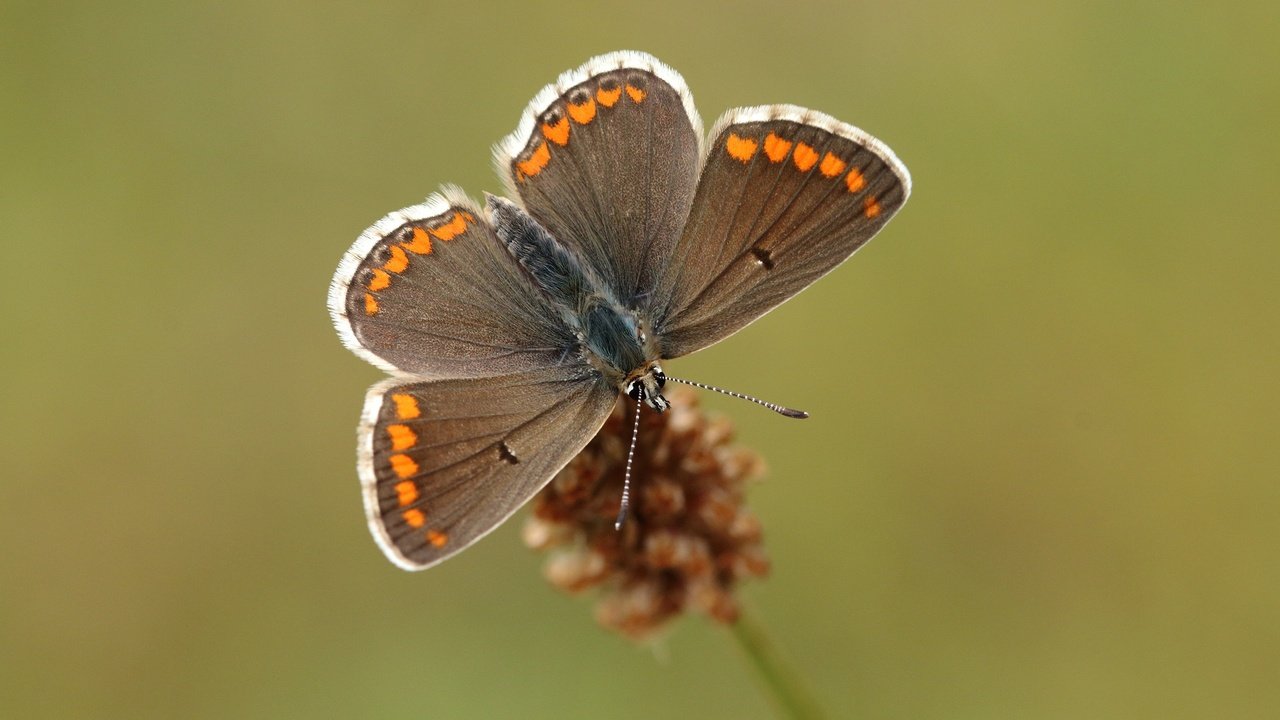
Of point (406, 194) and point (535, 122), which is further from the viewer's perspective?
point (406, 194)

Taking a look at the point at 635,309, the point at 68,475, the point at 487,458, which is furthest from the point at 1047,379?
the point at 68,475

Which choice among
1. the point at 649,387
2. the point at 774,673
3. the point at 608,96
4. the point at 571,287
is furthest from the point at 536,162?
the point at 774,673

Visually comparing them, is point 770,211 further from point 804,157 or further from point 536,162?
point 536,162

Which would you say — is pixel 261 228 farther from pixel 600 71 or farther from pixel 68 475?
pixel 600 71

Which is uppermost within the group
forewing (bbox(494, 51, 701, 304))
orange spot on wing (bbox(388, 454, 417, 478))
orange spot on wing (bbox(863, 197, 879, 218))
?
forewing (bbox(494, 51, 701, 304))

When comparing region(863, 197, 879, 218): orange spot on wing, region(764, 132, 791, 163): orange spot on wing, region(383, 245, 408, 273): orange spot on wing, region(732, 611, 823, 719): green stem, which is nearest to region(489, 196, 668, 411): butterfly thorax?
region(383, 245, 408, 273): orange spot on wing

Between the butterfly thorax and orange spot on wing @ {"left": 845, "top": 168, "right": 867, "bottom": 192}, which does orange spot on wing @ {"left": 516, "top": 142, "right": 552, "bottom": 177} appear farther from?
orange spot on wing @ {"left": 845, "top": 168, "right": 867, "bottom": 192}

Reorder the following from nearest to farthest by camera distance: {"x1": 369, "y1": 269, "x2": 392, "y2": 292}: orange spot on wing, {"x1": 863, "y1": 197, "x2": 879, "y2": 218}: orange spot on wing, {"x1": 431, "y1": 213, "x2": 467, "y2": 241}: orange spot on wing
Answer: {"x1": 863, "y1": 197, "x2": 879, "y2": 218}: orange spot on wing, {"x1": 369, "y1": 269, "x2": 392, "y2": 292}: orange spot on wing, {"x1": 431, "y1": 213, "x2": 467, "y2": 241}: orange spot on wing
